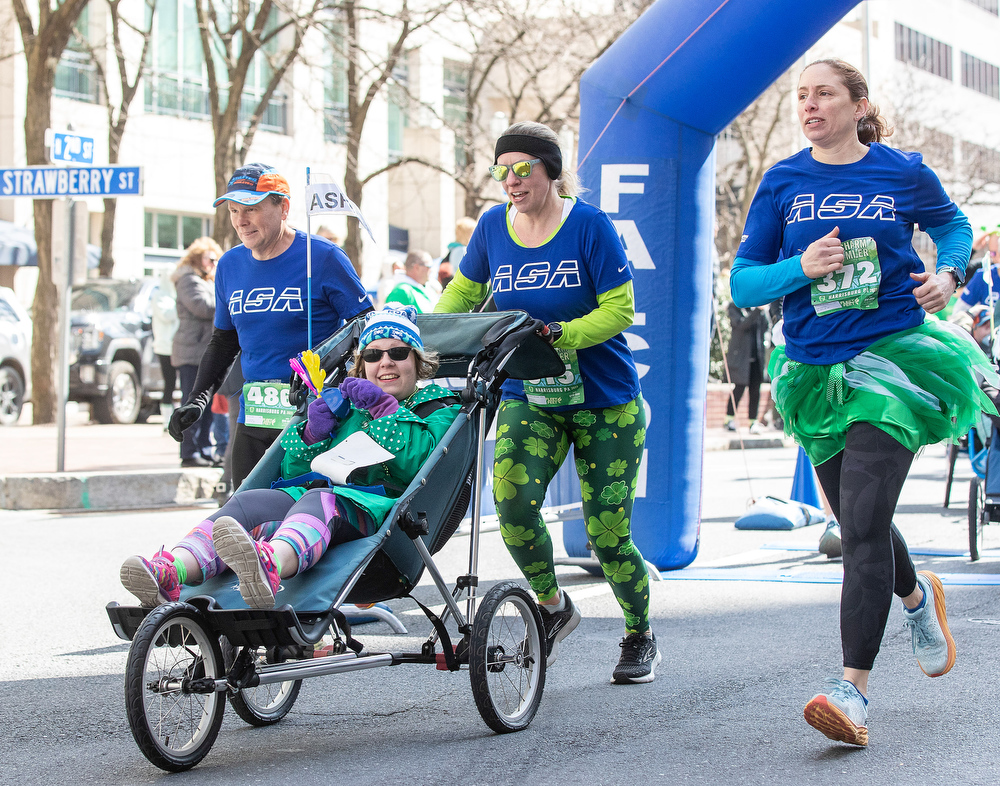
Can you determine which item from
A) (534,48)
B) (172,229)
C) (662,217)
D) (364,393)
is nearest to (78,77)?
(172,229)

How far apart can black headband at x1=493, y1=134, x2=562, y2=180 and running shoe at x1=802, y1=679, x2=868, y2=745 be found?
2.09 metres

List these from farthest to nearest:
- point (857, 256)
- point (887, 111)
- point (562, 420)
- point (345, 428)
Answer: point (887, 111) < point (562, 420) < point (345, 428) < point (857, 256)

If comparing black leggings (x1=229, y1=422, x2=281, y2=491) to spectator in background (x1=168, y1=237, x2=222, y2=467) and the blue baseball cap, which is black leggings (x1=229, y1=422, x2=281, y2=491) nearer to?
the blue baseball cap

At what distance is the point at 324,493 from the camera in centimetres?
414

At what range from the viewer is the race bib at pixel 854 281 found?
13.8ft

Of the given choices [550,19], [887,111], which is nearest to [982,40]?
[887,111]

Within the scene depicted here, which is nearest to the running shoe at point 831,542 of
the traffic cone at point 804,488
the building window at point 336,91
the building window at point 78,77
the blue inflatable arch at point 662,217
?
the blue inflatable arch at point 662,217

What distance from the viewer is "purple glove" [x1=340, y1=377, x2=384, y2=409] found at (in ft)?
14.8

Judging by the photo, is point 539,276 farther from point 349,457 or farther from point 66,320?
point 66,320

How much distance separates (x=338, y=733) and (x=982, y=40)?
6992cm

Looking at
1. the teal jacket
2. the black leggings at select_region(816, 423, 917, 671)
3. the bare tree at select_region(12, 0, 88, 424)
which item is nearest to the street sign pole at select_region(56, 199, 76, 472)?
the bare tree at select_region(12, 0, 88, 424)

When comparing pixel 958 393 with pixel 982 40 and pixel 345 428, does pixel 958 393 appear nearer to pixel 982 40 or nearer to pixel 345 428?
pixel 345 428

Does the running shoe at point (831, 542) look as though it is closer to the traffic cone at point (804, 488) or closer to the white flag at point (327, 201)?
the traffic cone at point (804, 488)

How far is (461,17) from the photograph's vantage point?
21.1m
